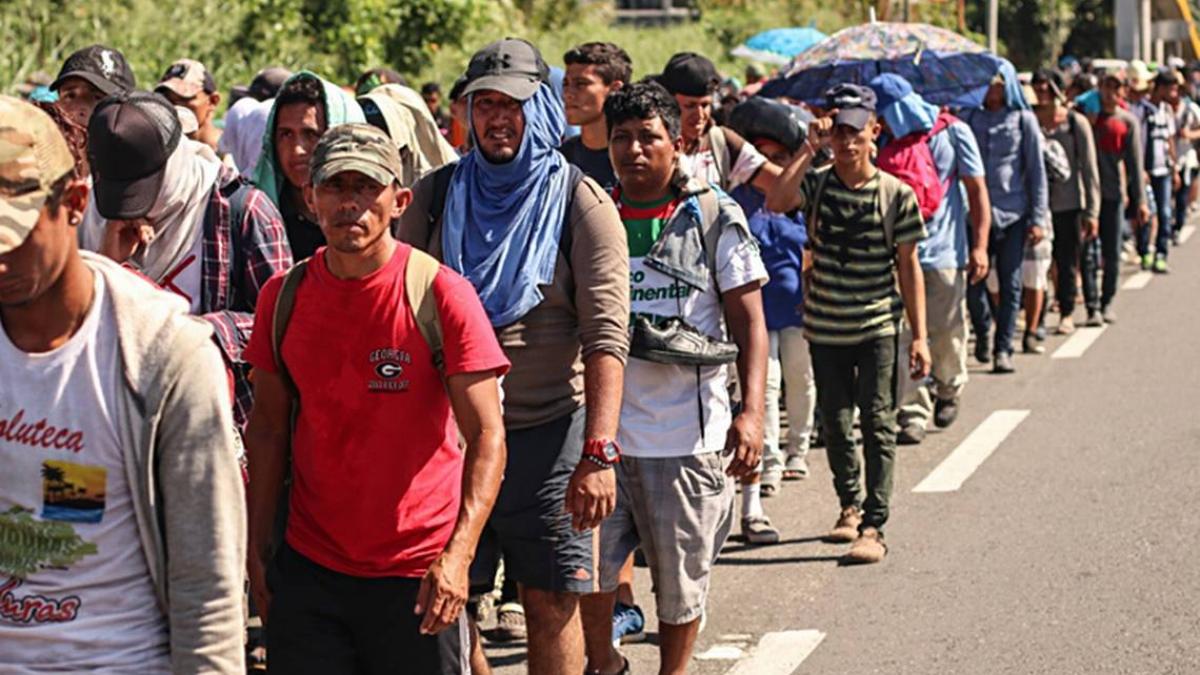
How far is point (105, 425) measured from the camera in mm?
3227

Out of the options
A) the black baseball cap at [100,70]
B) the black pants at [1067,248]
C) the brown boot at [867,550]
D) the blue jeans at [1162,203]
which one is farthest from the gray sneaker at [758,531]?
the blue jeans at [1162,203]

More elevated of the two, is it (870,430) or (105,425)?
(105,425)

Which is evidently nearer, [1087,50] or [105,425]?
[105,425]

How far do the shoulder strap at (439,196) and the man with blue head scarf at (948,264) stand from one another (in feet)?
17.9

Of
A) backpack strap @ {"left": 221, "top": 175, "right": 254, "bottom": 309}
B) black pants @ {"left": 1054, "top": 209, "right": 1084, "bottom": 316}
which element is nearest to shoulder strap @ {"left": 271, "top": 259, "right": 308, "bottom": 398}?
backpack strap @ {"left": 221, "top": 175, "right": 254, "bottom": 309}

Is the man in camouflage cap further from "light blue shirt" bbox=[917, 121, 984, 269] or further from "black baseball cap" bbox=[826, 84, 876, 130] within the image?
"light blue shirt" bbox=[917, 121, 984, 269]

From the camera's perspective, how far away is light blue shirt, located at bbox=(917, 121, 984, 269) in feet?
36.7

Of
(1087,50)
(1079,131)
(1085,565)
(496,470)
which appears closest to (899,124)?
(1085,565)

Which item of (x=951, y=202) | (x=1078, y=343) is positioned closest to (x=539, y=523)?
(x=951, y=202)

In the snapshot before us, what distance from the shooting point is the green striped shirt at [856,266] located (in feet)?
27.6

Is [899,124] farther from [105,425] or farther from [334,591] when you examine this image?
[105,425]

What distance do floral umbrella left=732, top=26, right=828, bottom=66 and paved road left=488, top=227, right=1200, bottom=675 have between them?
14.4m

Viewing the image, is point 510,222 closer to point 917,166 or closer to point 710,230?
point 710,230

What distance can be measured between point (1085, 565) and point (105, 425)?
5579mm
